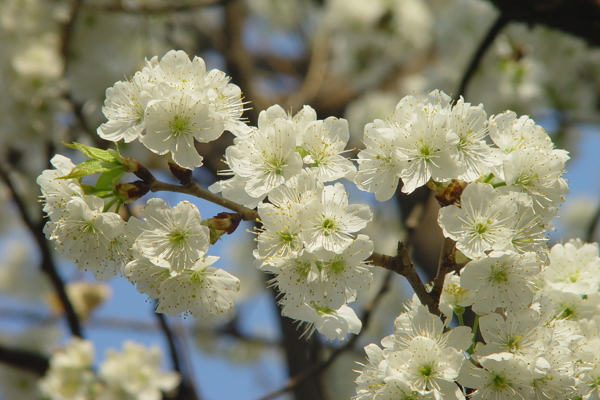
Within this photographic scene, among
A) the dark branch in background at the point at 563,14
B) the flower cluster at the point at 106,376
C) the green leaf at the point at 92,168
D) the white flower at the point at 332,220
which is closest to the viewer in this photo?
the white flower at the point at 332,220

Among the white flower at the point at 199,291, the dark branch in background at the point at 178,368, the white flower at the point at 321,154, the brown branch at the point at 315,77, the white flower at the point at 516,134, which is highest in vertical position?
the white flower at the point at 516,134

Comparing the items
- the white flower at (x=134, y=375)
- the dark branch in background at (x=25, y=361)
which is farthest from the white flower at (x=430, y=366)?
the dark branch in background at (x=25, y=361)

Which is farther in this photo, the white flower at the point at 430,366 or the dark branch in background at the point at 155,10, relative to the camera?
the dark branch in background at the point at 155,10

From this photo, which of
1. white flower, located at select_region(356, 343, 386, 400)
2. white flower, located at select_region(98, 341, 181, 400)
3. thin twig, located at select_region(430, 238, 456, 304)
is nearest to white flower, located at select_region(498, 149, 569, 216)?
thin twig, located at select_region(430, 238, 456, 304)

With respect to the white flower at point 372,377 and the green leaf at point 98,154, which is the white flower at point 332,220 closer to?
the white flower at point 372,377

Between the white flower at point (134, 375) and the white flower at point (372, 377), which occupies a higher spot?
the white flower at point (372, 377)

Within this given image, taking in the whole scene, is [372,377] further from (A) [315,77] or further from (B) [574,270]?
(A) [315,77]
